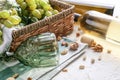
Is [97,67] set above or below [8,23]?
below

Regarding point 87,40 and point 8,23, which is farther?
point 87,40

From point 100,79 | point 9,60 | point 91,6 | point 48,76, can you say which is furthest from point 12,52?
point 91,6

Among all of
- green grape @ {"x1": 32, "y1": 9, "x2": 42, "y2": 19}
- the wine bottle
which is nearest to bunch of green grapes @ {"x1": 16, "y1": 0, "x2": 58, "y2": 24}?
green grape @ {"x1": 32, "y1": 9, "x2": 42, "y2": 19}

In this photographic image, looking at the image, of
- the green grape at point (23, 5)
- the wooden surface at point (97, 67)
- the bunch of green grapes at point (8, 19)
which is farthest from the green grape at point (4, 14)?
the wooden surface at point (97, 67)

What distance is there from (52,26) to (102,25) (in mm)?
169

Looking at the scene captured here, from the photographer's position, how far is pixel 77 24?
1.00 m

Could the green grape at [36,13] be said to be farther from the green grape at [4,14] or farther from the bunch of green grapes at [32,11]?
the green grape at [4,14]

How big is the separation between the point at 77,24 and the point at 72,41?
5.5 inches

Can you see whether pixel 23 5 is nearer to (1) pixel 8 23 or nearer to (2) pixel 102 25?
(1) pixel 8 23


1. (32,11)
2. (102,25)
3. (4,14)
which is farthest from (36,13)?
(102,25)

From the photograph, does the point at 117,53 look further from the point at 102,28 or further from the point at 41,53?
the point at 41,53

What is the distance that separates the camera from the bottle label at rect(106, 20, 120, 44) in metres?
0.84

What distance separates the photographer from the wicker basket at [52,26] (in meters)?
0.77

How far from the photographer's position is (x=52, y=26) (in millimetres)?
863
